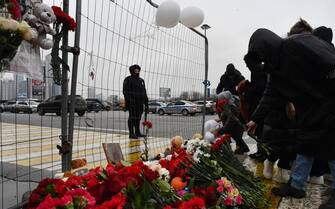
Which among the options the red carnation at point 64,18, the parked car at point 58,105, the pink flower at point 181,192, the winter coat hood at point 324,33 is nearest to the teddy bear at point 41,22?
the red carnation at point 64,18

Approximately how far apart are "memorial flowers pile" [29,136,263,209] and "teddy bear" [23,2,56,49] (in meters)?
0.80

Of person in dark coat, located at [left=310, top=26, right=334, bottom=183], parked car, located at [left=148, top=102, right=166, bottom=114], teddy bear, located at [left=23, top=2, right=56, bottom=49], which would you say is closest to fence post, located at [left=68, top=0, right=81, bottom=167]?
teddy bear, located at [left=23, top=2, right=56, bottom=49]

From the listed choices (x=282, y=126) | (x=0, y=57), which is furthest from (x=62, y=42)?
(x=282, y=126)

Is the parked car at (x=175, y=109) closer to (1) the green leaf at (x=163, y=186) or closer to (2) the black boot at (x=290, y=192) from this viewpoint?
(2) the black boot at (x=290, y=192)

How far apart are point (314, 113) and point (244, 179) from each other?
2.89 ft

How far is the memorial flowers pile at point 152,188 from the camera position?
5.91 ft

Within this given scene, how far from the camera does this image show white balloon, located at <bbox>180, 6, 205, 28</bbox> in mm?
5309

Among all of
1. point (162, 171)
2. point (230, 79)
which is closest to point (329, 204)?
point (162, 171)

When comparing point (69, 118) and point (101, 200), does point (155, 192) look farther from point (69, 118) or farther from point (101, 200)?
point (69, 118)

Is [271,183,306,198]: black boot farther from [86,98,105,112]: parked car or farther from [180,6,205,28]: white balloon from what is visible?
[180,6,205,28]: white balloon

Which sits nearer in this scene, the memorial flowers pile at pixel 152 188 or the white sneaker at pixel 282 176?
the memorial flowers pile at pixel 152 188

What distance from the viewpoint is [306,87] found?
3373 millimetres

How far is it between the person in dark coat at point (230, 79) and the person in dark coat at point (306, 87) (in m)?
3.42

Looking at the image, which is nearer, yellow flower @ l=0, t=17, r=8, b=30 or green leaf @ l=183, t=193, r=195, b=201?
yellow flower @ l=0, t=17, r=8, b=30
